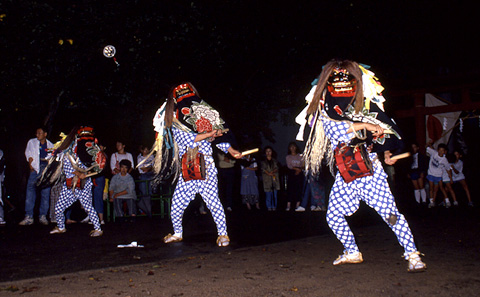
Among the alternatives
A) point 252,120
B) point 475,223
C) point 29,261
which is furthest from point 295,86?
point 29,261

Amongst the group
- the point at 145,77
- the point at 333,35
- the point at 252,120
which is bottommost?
the point at 252,120

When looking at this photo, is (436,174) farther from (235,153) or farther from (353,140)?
(353,140)

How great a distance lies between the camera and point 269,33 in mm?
13867

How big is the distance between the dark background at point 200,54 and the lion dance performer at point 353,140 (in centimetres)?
756

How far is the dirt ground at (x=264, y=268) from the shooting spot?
15.2 ft

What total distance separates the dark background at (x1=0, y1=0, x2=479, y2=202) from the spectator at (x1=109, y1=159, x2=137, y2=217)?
2011 millimetres

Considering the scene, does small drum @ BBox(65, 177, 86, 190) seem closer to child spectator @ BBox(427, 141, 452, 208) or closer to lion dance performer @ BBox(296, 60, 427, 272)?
lion dance performer @ BBox(296, 60, 427, 272)

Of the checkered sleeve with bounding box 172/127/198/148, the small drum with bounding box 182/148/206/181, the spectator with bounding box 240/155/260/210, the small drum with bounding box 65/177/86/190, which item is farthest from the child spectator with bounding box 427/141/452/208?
the small drum with bounding box 65/177/86/190

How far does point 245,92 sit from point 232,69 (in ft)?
2.84

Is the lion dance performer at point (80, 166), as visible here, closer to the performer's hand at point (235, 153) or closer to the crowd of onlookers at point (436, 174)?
the performer's hand at point (235, 153)

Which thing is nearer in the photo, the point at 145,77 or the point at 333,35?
the point at 145,77

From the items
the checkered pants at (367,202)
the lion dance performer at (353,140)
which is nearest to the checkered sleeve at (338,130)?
the lion dance performer at (353,140)

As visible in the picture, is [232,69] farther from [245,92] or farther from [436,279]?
[436,279]

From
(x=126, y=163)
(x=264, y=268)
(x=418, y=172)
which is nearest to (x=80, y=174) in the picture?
(x=126, y=163)
